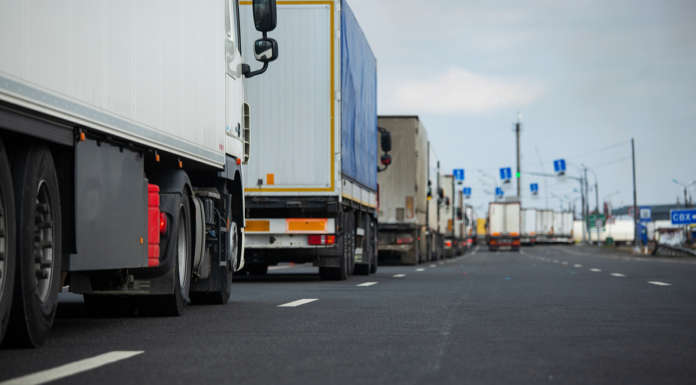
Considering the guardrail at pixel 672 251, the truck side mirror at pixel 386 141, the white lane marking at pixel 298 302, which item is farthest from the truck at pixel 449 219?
the white lane marking at pixel 298 302

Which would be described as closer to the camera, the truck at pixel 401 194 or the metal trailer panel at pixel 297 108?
the metal trailer panel at pixel 297 108

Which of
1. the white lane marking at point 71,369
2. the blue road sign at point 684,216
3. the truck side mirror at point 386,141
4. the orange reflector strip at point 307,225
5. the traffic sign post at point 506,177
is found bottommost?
the white lane marking at point 71,369

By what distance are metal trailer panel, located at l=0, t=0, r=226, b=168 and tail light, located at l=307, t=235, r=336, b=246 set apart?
663 cm

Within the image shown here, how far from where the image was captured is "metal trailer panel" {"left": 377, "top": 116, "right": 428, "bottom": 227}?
31.7 metres

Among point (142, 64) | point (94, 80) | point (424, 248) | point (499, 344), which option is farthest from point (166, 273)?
point (424, 248)

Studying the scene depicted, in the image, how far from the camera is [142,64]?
7.90 meters

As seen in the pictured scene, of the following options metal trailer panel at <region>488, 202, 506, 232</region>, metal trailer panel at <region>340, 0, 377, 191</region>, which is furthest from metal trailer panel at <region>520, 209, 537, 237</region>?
metal trailer panel at <region>340, 0, 377, 191</region>

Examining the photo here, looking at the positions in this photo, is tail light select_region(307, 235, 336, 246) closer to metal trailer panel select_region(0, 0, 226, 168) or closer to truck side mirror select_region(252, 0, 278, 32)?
metal trailer panel select_region(0, 0, 226, 168)

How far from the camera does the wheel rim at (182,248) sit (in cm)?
935

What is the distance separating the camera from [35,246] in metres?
6.13

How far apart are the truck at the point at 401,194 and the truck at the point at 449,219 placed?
13.4 m

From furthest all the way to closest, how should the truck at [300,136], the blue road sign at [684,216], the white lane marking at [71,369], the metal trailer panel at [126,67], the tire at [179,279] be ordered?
the blue road sign at [684,216]
the truck at [300,136]
the tire at [179,279]
the metal trailer panel at [126,67]
the white lane marking at [71,369]

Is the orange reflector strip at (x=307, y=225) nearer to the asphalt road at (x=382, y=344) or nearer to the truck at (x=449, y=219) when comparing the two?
the asphalt road at (x=382, y=344)

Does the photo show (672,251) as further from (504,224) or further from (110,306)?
(110,306)
